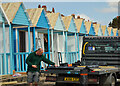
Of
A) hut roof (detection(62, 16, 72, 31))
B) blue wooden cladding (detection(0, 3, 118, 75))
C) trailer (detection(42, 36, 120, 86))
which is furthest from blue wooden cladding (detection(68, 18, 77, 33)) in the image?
trailer (detection(42, 36, 120, 86))

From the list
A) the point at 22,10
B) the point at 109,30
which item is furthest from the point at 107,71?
the point at 109,30

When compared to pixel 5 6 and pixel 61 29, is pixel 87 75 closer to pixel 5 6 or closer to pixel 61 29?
pixel 5 6

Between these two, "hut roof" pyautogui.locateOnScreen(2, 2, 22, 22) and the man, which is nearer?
the man

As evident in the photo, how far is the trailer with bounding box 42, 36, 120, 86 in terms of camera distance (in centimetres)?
942

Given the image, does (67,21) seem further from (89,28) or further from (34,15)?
(34,15)

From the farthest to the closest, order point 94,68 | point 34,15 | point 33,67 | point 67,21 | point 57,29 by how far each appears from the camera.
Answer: point 67,21
point 57,29
point 34,15
point 94,68
point 33,67

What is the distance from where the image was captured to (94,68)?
10531mm

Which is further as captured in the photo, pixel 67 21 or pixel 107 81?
pixel 67 21

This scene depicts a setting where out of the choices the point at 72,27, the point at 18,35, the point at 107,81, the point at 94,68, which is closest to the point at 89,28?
the point at 72,27

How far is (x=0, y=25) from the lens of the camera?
16688mm

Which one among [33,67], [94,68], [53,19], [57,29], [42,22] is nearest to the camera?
[33,67]

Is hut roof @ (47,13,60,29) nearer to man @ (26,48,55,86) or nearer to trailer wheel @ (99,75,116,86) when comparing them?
man @ (26,48,55,86)

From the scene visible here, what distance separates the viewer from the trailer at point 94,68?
371 inches

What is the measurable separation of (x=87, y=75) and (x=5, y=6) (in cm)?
902
